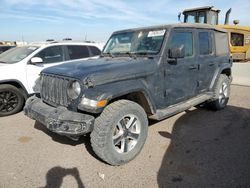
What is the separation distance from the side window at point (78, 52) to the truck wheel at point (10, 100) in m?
1.83

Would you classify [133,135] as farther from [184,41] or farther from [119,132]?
[184,41]

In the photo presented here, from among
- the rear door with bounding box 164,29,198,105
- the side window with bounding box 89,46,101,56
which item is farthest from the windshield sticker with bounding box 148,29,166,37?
the side window with bounding box 89,46,101,56

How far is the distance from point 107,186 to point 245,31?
1380 centimetres

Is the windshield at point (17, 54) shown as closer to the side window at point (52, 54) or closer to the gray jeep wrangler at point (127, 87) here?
the side window at point (52, 54)

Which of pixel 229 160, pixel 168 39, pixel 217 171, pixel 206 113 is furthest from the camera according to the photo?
pixel 206 113

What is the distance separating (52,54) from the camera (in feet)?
21.6

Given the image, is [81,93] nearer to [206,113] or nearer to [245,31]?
[206,113]

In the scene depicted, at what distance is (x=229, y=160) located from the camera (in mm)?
3508

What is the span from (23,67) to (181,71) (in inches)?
157

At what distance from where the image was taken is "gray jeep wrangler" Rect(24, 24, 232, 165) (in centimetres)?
313

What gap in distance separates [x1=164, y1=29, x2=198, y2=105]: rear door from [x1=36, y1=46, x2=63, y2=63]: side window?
3668 mm

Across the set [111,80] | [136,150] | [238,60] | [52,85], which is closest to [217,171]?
[136,150]

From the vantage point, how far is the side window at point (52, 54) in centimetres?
640

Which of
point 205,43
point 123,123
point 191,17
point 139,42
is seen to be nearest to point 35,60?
point 139,42
